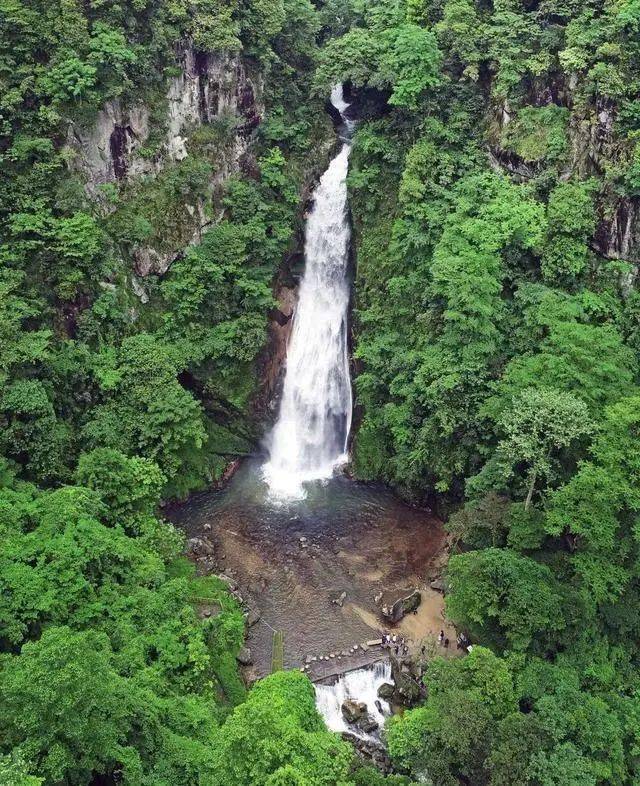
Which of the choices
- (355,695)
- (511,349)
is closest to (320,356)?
(511,349)

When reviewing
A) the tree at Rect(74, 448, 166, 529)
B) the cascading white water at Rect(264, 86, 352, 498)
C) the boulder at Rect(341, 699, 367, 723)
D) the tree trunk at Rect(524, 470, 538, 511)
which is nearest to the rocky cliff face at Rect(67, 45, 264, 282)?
the cascading white water at Rect(264, 86, 352, 498)

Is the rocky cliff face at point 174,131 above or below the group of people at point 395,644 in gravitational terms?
above

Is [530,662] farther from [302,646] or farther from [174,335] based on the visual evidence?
[174,335]

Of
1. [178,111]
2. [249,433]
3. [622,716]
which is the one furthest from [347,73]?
[622,716]

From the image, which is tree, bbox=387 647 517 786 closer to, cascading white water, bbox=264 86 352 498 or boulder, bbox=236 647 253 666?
boulder, bbox=236 647 253 666

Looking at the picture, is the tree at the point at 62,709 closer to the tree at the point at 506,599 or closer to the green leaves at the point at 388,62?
the tree at the point at 506,599

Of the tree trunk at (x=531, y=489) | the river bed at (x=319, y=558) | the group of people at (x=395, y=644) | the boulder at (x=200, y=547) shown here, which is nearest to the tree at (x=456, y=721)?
the group of people at (x=395, y=644)

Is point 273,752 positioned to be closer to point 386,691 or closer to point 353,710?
point 353,710
